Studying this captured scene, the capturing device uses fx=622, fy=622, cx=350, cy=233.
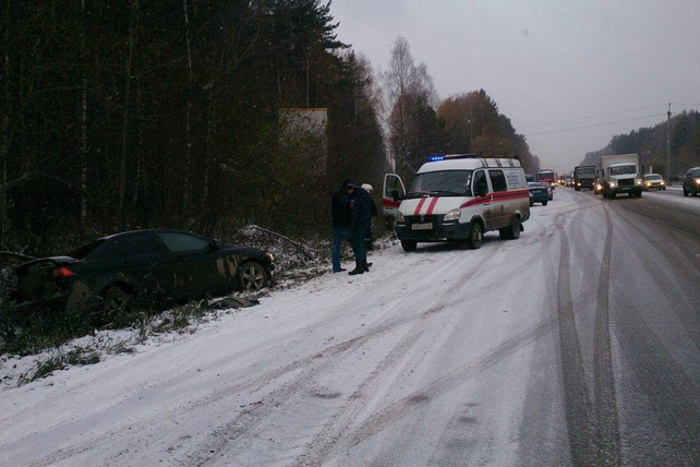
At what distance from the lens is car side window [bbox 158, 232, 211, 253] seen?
10.2m

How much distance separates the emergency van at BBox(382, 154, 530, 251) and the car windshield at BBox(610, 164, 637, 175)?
2976 cm

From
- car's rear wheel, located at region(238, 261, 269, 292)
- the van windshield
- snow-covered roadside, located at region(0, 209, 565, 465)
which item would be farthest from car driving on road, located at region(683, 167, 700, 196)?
car's rear wheel, located at region(238, 261, 269, 292)

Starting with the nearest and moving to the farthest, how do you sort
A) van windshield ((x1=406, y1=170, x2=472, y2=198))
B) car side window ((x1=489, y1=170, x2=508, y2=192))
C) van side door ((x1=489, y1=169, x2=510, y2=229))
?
van windshield ((x1=406, y1=170, x2=472, y2=198))
van side door ((x1=489, y1=169, x2=510, y2=229))
car side window ((x1=489, y1=170, x2=508, y2=192))

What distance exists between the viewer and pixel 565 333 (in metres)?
7.09

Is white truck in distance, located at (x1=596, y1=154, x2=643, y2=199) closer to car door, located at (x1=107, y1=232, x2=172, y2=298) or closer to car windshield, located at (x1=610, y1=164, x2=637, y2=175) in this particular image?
car windshield, located at (x1=610, y1=164, x2=637, y2=175)

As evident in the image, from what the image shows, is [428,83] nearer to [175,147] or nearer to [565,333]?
[175,147]

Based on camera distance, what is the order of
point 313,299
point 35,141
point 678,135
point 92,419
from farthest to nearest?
1. point 678,135
2. point 35,141
3. point 313,299
4. point 92,419

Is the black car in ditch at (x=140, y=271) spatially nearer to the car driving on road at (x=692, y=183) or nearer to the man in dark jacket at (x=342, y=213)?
the man in dark jacket at (x=342, y=213)

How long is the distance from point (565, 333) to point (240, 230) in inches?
460

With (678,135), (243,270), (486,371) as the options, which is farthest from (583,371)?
(678,135)

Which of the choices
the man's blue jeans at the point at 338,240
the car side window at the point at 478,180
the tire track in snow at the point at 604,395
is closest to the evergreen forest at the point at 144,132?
the man's blue jeans at the point at 338,240

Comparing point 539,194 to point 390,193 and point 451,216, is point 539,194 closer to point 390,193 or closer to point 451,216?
point 390,193

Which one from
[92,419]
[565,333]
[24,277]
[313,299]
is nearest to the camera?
[92,419]

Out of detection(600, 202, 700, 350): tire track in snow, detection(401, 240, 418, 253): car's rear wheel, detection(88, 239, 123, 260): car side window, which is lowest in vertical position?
→ detection(600, 202, 700, 350): tire track in snow
